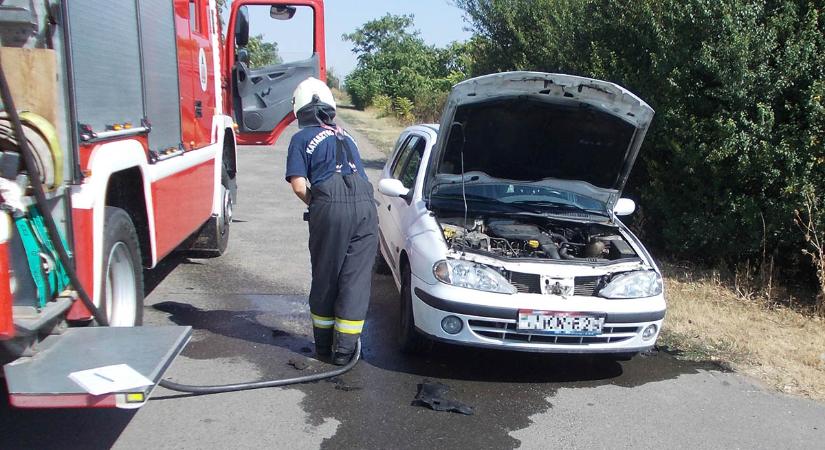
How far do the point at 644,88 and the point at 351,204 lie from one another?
4865 mm

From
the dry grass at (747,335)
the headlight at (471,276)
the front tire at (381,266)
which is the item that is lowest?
the dry grass at (747,335)

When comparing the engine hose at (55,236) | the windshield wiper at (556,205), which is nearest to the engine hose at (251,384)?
the engine hose at (55,236)

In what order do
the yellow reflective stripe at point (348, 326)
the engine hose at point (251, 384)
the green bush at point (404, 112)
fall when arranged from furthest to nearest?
the green bush at point (404, 112), the yellow reflective stripe at point (348, 326), the engine hose at point (251, 384)

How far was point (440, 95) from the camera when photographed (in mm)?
33344

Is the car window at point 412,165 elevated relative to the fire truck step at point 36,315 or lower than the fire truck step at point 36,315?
elevated

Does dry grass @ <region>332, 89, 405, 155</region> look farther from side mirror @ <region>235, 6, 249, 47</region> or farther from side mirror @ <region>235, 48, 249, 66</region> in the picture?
side mirror @ <region>235, 6, 249, 47</region>

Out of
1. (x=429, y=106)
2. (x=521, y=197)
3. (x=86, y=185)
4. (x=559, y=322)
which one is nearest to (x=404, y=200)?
(x=521, y=197)

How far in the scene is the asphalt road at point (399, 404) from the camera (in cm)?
394

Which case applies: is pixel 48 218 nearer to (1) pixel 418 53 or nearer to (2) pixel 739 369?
(2) pixel 739 369

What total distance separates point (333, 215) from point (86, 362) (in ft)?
6.14

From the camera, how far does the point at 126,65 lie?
15.3 feet

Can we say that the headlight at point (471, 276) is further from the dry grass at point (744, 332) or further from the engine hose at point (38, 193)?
the engine hose at point (38, 193)

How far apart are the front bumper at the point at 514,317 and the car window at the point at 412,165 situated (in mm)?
1588

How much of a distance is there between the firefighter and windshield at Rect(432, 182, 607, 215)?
1.05m
